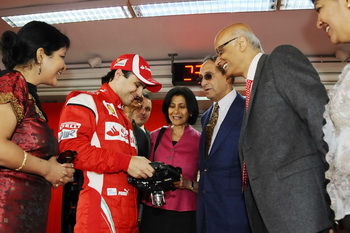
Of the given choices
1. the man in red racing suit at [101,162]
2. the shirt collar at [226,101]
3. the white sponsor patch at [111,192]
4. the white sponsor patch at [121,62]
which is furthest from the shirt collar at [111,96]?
the shirt collar at [226,101]

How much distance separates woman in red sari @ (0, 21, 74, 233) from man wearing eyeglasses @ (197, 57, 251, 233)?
119cm

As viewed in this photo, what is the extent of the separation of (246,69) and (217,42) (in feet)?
1.08

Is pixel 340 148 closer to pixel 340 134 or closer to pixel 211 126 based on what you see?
pixel 340 134

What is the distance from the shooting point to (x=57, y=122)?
7.00 m

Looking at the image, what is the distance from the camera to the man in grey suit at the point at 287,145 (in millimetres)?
1535

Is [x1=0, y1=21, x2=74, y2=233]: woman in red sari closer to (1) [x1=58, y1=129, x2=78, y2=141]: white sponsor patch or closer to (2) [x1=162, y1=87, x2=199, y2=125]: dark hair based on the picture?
(1) [x1=58, y1=129, x2=78, y2=141]: white sponsor patch

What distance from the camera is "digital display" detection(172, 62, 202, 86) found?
5488 millimetres

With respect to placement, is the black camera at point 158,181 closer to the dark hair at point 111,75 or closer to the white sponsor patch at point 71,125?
the white sponsor patch at point 71,125

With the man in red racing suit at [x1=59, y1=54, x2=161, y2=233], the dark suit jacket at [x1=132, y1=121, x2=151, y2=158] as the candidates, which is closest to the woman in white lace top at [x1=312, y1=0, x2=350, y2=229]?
the man in red racing suit at [x1=59, y1=54, x2=161, y2=233]

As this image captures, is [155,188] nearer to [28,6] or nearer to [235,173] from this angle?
[235,173]

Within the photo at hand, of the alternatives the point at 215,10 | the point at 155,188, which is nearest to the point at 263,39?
the point at 215,10

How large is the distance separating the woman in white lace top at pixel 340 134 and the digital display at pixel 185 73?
156 inches

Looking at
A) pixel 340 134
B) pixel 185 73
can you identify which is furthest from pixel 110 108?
pixel 185 73

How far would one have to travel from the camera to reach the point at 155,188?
2295 millimetres
